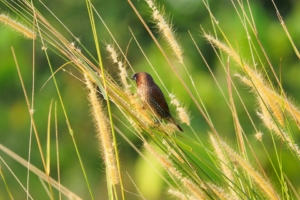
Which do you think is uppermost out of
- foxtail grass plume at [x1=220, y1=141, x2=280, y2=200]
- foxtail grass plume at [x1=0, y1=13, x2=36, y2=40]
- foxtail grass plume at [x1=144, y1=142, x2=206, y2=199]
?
foxtail grass plume at [x1=0, y1=13, x2=36, y2=40]

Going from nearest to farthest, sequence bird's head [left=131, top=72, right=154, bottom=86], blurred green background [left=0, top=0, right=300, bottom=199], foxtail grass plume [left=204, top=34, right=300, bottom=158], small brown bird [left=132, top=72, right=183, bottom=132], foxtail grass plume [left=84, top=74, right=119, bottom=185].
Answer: foxtail grass plume [left=84, top=74, right=119, bottom=185]
foxtail grass plume [left=204, top=34, right=300, bottom=158]
small brown bird [left=132, top=72, right=183, bottom=132]
bird's head [left=131, top=72, right=154, bottom=86]
blurred green background [left=0, top=0, right=300, bottom=199]

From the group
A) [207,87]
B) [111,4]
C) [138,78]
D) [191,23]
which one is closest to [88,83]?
[138,78]

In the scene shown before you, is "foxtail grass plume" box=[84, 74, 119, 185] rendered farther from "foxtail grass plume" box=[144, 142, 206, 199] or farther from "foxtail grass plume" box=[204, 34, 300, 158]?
"foxtail grass plume" box=[204, 34, 300, 158]

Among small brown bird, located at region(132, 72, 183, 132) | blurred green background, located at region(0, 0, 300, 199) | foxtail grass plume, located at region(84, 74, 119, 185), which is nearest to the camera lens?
foxtail grass plume, located at region(84, 74, 119, 185)

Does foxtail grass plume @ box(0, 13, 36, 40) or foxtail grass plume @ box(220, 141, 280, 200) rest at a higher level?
foxtail grass plume @ box(0, 13, 36, 40)

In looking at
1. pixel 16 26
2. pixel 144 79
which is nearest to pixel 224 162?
pixel 16 26

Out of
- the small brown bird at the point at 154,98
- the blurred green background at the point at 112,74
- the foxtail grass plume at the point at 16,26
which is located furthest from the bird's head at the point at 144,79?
the blurred green background at the point at 112,74

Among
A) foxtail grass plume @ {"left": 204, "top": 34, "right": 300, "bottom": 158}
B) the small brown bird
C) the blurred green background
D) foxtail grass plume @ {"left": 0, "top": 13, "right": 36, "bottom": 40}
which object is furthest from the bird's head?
the blurred green background

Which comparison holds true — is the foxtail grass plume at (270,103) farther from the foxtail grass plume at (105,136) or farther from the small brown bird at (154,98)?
the small brown bird at (154,98)

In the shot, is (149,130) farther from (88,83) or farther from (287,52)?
(287,52)
